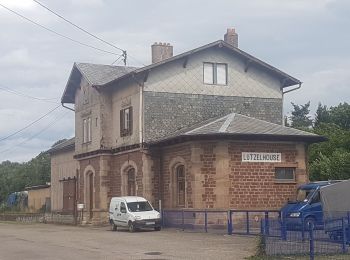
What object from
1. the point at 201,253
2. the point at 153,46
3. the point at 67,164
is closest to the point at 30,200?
the point at 67,164

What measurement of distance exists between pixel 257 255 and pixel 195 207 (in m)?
13.0

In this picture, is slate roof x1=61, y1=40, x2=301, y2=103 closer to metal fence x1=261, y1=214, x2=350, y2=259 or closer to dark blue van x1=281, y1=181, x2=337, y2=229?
dark blue van x1=281, y1=181, x2=337, y2=229

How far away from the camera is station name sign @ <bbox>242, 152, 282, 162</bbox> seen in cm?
2969

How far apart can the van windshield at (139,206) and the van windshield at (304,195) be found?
751 centimetres

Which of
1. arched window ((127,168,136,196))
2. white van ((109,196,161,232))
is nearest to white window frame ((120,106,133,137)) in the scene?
arched window ((127,168,136,196))

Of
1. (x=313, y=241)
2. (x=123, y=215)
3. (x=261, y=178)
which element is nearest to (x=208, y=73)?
(x=261, y=178)

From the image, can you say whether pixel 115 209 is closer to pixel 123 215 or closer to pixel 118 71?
pixel 123 215

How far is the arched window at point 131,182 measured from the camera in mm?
35250

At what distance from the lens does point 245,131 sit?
2939 centimetres

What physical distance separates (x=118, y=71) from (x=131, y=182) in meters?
8.12

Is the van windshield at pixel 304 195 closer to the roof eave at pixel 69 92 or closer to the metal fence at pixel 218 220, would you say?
the metal fence at pixel 218 220

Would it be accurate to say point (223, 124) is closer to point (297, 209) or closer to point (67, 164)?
point (297, 209)

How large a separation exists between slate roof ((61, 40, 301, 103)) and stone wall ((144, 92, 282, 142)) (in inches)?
65.5

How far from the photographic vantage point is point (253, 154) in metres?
29.9
